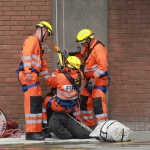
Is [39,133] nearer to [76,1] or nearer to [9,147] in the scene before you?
[9,147]

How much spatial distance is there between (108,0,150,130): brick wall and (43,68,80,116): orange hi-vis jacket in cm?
130

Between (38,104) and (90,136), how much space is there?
1083mm

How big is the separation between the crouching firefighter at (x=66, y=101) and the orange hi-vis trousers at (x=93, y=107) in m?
0.41

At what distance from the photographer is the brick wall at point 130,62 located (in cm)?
1041

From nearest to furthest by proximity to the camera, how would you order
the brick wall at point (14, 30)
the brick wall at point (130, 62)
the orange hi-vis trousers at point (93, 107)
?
1. the orange hi-vis trousers at point (93, 107)
2. the brick wall at point (14, 30)
3. the brick wall at point (130, 62)

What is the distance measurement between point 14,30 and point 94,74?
195cm

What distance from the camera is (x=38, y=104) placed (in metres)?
9.21

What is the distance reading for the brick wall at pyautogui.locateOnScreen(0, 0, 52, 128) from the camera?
1030cm

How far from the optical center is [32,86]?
916 centimetres

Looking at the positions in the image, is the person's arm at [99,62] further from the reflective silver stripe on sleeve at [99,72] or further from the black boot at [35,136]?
the black boot at [35,136]

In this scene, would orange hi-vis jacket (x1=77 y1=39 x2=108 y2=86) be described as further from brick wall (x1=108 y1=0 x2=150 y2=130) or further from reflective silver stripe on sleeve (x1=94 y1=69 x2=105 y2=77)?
brick wall (x1=108 y1=0 x2=150 y2=130)

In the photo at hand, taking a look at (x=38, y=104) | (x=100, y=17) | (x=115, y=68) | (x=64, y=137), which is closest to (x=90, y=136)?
(x=64, y=137)

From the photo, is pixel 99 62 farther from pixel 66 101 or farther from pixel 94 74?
pixel 66 101

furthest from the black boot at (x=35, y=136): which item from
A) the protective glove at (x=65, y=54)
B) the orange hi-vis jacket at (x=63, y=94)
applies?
the protective glove at (x=65, y=54)
